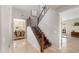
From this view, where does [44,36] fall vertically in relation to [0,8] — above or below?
below

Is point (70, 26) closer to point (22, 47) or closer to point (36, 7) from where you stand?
point (36, 7)

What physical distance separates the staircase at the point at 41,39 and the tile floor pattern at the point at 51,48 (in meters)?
0.07

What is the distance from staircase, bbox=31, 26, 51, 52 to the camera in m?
1.57

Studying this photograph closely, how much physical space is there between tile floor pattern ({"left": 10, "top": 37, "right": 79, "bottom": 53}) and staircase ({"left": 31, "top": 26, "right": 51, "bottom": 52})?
0.07m

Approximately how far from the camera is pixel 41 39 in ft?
5.22

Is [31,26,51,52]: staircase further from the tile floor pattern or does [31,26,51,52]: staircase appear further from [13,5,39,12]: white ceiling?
[13,5,39,12]: white ceiling

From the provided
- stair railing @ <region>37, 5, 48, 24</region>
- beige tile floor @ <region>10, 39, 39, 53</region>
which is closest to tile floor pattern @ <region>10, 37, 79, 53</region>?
beige tile floor @ <region>10, 39, 39, 53</region>

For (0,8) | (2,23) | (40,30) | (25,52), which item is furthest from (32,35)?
(0,8)

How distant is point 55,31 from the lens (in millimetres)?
1578

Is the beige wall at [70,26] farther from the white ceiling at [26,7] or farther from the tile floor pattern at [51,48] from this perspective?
the white ceiling at [26,7]
